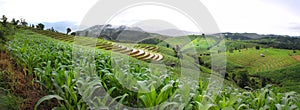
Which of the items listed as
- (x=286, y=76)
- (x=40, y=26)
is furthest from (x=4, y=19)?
(x=286, y=76)

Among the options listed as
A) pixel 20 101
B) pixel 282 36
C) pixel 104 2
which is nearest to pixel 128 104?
pixel 20 101

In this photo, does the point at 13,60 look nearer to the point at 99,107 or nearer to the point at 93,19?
the point at 93,19

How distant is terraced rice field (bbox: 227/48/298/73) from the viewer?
98.6 ft

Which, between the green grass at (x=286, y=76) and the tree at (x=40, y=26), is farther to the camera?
the green grass at (x=286, y=76)

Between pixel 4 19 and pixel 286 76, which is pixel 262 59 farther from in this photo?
pixel 4 19

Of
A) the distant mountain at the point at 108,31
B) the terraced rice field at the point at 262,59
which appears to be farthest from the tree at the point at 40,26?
the terraced rice field at the point at 262,59

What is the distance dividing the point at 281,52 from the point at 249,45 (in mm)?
4315

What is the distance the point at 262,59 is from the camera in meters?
32.2

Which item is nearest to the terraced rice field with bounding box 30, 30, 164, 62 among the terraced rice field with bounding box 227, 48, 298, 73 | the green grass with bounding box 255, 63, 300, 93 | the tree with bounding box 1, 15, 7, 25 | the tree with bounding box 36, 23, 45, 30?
the tree with bounding box 36, 23, 45, 30

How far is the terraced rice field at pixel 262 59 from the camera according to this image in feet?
98.6

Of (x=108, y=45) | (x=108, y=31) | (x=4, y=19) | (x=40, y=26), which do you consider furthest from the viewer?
(x=40, y=26)

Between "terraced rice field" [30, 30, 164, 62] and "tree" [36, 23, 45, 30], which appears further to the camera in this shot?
"tree" [36, 23, 45, 30]

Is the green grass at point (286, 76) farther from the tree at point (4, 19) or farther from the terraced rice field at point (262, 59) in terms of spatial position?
the tree at point (4, 19)

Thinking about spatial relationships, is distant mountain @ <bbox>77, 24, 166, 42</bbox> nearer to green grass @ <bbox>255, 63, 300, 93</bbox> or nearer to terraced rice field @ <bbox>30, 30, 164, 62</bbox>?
terraced rice field @ <bbox>30, 30, 164, 62</bbox>
